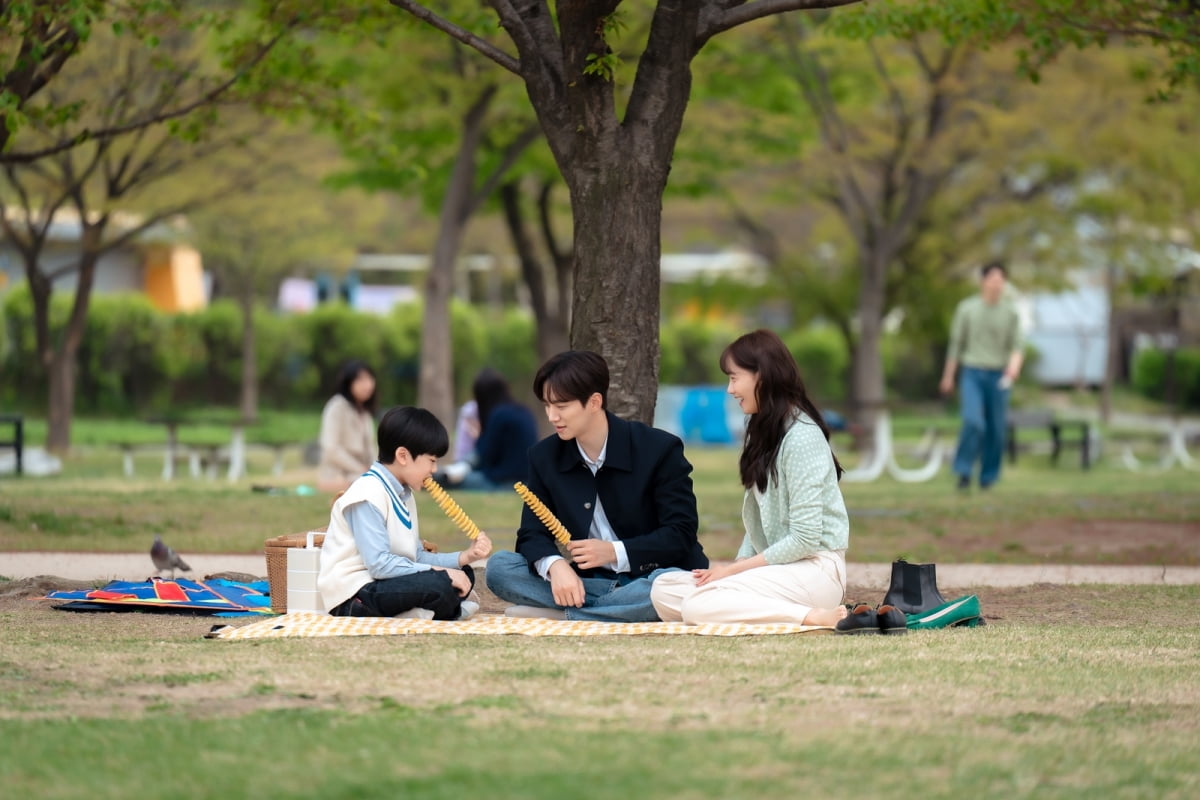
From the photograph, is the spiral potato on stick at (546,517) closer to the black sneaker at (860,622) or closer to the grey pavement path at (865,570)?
the black sneaker at (860,622)

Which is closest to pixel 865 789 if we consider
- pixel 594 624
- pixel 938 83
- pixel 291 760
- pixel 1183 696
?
pixel 291 760

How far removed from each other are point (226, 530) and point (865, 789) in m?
7.64

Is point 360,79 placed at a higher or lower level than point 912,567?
higher

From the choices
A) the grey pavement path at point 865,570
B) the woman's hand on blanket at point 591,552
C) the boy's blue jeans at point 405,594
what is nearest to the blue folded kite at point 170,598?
the boy's blue jeans at point 405,594

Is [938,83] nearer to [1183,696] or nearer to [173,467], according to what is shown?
[173,467]

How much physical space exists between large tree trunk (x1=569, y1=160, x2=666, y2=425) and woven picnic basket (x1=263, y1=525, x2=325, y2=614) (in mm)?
1824

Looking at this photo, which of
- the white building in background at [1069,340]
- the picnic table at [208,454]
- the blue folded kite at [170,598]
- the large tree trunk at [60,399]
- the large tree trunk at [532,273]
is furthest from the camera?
the white building in background at [1069,340]

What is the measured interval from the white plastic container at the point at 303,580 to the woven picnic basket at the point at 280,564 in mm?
125

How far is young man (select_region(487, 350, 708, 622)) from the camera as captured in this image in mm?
6344

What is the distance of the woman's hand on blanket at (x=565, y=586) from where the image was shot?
629 centimetres

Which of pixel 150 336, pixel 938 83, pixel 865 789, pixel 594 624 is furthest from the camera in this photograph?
pixel 150 336

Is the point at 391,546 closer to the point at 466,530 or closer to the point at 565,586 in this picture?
the point at 466,530

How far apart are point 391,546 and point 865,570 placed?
3.31 m

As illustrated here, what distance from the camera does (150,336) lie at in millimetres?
31281
